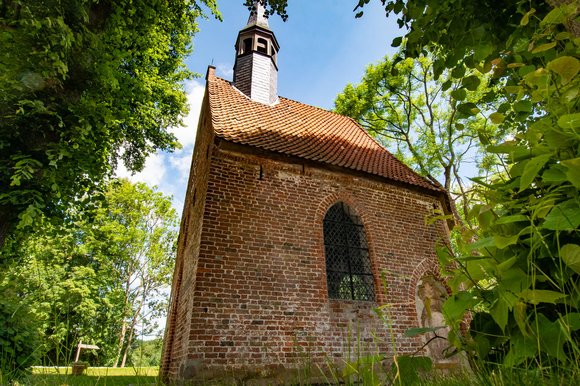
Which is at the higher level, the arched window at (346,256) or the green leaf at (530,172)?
the arched window at (346,256)

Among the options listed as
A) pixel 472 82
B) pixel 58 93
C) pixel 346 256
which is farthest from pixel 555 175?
pixel 58 93

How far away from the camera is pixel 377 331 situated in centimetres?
686

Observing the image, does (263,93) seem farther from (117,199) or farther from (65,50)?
(117,199)

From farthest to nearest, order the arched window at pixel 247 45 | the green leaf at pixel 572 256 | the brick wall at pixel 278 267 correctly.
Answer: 1. the arched window at pixel 247 45
2. the brick wall at pixel 278 267
3. the green leaf at pixel 572 256

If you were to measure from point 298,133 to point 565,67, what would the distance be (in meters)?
8.68

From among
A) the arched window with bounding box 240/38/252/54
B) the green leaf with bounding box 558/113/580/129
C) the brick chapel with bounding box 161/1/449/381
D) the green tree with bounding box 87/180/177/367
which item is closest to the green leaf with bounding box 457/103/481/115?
the green leaf with bounding box 558/113/580/129

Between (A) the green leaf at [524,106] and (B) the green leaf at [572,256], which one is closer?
(B) the green leaf at [572,256]

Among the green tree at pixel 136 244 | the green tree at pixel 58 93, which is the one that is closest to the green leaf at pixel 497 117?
the green tree at pixel 58 93

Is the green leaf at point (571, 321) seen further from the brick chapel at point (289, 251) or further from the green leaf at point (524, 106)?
the brick chapel at point (289, 251)

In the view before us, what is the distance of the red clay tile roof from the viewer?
7.95 metres

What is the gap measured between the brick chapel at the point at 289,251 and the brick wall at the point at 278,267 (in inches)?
0.9

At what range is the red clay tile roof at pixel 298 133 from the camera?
795 cm

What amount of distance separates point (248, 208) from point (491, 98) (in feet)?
15.8

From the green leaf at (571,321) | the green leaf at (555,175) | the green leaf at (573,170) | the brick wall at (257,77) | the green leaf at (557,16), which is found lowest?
the green leaf at (571,321)
